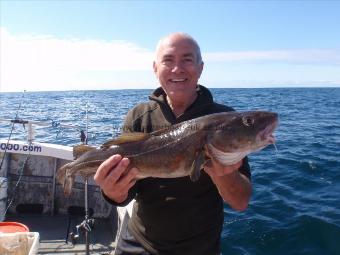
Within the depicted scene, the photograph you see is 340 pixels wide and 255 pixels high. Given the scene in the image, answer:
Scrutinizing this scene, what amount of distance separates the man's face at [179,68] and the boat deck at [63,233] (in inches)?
170

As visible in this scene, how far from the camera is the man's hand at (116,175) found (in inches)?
145

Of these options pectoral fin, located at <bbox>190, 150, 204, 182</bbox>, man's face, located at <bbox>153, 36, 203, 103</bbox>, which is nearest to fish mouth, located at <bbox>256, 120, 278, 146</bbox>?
pectoral fin, located at <bbox>190, 150, 204, 182</bbox>

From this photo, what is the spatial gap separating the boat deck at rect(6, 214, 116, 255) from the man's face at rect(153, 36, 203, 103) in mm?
4323

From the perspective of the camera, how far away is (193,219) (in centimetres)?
376

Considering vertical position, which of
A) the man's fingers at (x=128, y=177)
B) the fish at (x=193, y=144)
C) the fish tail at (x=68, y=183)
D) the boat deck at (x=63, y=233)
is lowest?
the boat deck at (x=63, y=233)

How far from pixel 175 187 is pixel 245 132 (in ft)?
2.91

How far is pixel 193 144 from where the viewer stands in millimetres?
3732

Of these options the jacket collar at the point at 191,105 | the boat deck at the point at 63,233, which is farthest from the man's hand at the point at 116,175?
the boat deck at the point at 63,233

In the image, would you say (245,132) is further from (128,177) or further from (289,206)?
(289,206)

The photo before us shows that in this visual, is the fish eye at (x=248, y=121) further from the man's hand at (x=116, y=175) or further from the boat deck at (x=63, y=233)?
the boat deck at (x=63, y=233)

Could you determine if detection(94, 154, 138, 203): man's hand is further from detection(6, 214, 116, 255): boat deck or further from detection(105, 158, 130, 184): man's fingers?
detection(6, 214, 116, 255): boat deck

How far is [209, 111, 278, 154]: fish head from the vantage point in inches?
142

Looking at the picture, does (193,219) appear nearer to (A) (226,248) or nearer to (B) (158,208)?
(B) (158,208)

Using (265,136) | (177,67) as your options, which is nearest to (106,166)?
(177,67)
